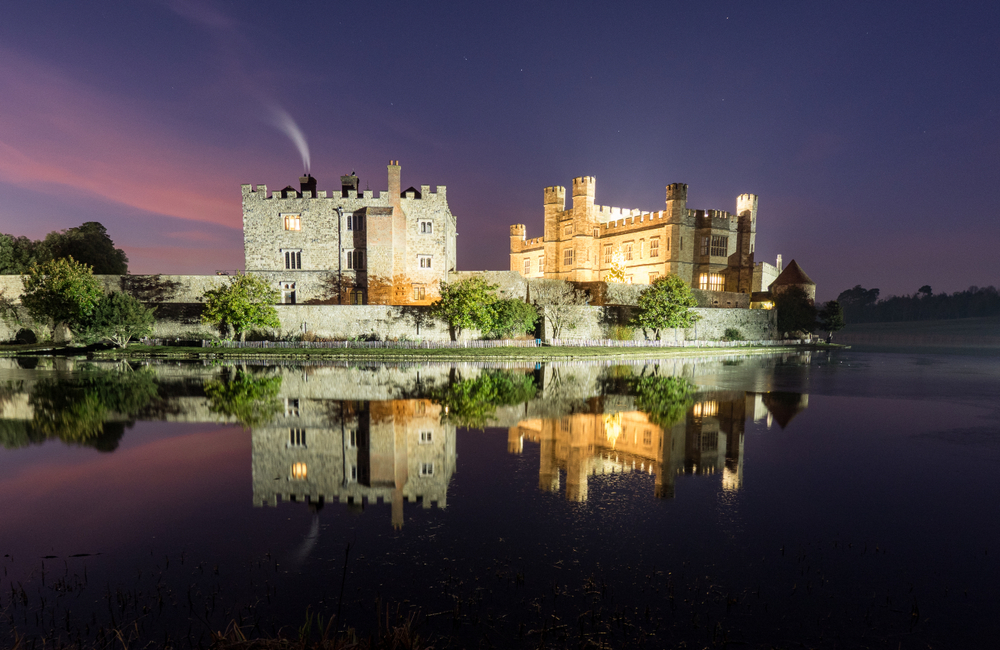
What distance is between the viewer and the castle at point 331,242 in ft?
141

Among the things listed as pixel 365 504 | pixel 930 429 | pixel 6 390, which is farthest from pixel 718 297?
pixel 6 390

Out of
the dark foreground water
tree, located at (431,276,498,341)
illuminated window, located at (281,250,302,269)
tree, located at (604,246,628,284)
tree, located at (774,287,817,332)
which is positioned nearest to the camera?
the dark foreground water

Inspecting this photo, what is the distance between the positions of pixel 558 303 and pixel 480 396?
86.8ft

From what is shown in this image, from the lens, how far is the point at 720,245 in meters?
55.9

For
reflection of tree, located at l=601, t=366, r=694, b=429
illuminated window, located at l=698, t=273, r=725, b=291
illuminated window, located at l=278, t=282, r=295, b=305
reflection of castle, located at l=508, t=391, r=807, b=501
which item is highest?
illuminated window, located at l=698, t=273, r=725, b=291

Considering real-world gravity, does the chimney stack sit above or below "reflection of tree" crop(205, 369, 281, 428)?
above

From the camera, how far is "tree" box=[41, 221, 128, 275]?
172ft

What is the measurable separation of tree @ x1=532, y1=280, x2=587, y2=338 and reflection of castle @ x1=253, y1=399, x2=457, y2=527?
1109 inches

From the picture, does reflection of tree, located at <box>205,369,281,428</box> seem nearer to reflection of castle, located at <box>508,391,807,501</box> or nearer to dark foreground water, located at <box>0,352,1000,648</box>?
dark foreground water, located at <box>0,352,1000,648</box>

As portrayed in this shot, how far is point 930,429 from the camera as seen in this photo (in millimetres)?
14391

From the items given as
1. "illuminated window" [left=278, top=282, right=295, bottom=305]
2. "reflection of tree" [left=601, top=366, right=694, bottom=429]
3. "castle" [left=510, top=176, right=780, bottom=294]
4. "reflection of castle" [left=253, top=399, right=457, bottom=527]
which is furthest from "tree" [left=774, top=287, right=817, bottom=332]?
"illuminated window" [left=278, top=282, right=295, bottom=305]

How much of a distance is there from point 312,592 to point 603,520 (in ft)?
14.8

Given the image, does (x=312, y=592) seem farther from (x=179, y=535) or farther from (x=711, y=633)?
(x=711, y=633)

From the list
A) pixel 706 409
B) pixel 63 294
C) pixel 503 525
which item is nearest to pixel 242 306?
pixel 63 294
